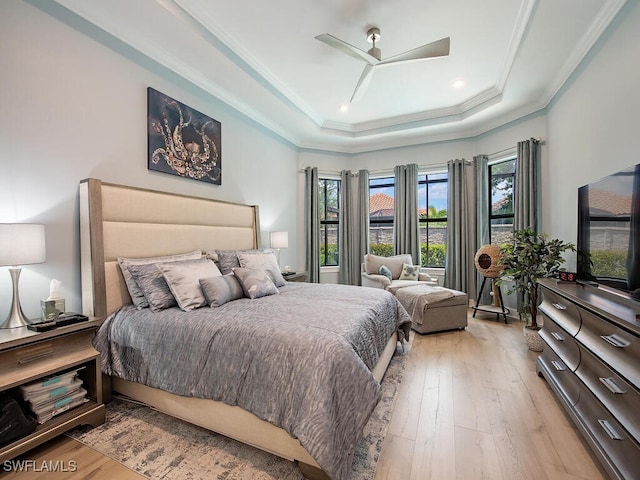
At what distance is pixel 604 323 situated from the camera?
1622mm

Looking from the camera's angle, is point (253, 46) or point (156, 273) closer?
point (156, 273)

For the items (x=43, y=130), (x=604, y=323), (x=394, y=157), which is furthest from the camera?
(x=394, y=157)

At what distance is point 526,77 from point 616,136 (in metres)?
1.45

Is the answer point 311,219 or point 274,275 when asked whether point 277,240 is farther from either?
point 311,219

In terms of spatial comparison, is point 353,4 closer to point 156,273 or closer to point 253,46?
point 253,46

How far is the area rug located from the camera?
158 cm

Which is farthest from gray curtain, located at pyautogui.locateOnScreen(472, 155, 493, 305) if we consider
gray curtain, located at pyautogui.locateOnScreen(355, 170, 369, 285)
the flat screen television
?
the flat screen television

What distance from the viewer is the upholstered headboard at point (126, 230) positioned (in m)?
2.24

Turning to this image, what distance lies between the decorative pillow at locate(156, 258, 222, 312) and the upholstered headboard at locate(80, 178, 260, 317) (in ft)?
1.20

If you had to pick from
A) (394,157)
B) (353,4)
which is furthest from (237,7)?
(394,157)

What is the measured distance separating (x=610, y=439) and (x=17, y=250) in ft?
10.9

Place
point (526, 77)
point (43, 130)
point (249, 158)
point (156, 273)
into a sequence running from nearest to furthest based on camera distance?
point (43, 130) < point (156, 273) < point (526, 77) < point (249, 158)

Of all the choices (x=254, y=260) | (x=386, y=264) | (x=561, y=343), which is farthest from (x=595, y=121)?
(x=254, y=260)

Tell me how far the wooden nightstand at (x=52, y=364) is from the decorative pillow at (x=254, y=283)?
3.44 ft
